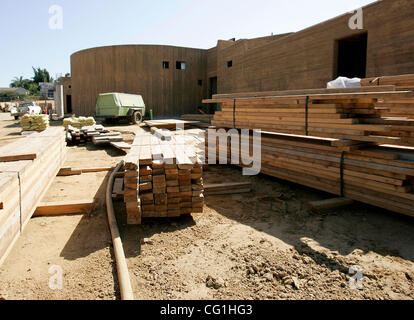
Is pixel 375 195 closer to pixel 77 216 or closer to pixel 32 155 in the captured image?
pixel 77 216

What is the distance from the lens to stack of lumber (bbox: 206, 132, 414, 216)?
4551 millimetres

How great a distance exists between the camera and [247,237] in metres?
4.33

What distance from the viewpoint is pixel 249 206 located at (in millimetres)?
5625

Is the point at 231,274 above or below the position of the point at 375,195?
below

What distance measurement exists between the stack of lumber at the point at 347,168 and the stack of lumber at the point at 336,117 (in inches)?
9.3

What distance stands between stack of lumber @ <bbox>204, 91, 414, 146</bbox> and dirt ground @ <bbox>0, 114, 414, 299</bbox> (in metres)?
1.27

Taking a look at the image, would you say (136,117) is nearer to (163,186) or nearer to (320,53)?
(320,53)

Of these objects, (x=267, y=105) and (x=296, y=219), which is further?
(x=267, y=105)

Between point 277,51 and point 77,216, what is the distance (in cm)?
1145

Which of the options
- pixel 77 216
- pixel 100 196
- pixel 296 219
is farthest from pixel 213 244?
pixel 100 196

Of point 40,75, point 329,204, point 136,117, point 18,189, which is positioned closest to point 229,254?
point 329,204

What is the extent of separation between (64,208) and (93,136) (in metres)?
8.34

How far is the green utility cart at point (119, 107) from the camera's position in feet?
65.3

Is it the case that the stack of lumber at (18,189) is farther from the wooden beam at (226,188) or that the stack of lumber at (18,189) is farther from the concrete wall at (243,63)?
the concrete wall at (243,63)
